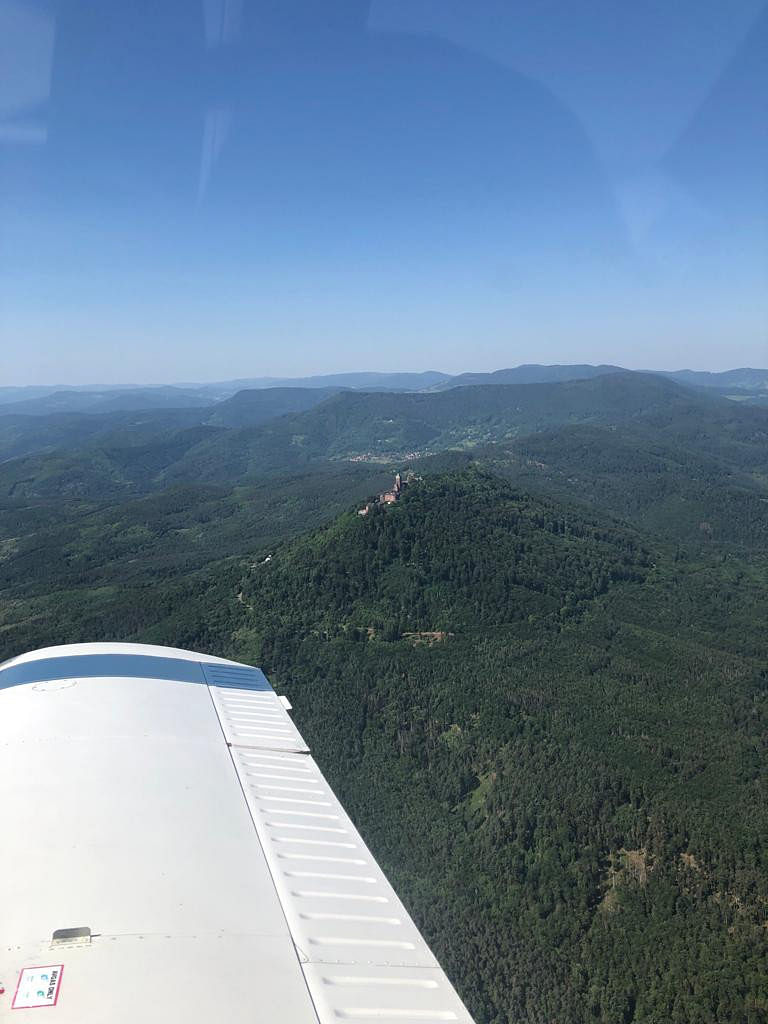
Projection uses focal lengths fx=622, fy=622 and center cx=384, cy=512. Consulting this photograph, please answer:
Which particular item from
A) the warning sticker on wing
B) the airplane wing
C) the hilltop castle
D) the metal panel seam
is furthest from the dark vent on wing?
the hilltop castle

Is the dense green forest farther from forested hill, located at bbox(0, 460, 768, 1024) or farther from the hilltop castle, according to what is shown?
the hilltop castle

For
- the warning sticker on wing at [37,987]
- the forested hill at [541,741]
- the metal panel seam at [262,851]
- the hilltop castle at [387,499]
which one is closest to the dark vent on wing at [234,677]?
the metal panel seam at [262,851]

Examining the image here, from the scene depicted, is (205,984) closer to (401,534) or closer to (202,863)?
(202,863)

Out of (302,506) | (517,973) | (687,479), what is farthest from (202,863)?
(687,479)

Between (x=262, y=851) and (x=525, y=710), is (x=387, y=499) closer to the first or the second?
(x=525, y=710)

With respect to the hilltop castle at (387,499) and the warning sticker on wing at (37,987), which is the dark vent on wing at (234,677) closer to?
the warning sticker on wing at (37,987)

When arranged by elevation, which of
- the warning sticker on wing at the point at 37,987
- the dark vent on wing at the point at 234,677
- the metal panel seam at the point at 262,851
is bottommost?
the dark vent on wing at the point at 234,677
